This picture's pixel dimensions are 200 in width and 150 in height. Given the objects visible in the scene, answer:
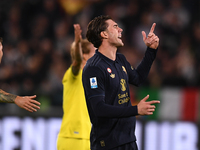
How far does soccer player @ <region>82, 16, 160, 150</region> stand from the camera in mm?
3381

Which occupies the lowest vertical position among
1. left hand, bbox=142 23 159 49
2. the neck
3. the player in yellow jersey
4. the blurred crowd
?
the player in yellow jersey

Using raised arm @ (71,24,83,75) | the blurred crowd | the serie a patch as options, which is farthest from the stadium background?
the serie a patch

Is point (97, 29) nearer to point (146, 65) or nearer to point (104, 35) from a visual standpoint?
point (104, 35)

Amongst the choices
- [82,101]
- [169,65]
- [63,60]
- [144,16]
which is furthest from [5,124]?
[144,16]

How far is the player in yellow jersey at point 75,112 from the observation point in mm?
4574

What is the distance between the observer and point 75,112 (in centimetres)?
465

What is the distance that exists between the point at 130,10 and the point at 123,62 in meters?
7.22

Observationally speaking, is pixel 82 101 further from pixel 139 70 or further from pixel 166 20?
pixel 166 20

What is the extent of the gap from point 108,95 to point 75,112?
1168mm

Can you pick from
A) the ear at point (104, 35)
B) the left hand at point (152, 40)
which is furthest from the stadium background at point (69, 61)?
the ear at point (104, 35)

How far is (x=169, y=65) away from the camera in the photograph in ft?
32.7

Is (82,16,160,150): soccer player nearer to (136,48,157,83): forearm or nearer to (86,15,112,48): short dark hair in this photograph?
(86,15,112,48): short dark hair

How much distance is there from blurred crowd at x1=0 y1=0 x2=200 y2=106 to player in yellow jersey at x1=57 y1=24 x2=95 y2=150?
407cm

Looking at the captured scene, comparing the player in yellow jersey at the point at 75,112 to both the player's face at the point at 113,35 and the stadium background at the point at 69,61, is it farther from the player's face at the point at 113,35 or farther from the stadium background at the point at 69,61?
the stadium background at the point at 69,61
